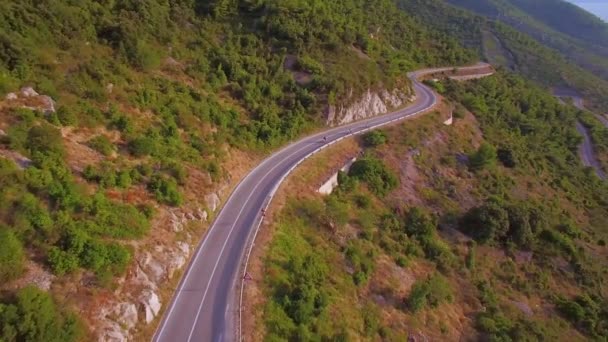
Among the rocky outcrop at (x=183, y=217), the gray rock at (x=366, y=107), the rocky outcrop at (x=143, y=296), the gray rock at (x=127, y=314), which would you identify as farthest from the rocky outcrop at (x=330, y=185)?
the gray rock at (x=127, y=314)

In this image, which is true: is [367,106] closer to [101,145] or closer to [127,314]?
[101,145]

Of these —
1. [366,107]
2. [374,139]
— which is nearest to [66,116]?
[374,139]

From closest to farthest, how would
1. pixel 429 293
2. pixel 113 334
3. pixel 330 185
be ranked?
pixel 113 334 → pixel 429 293 → pixel 330 185

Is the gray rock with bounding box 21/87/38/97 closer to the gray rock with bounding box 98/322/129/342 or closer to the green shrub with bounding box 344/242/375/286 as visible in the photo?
the gray rock with bounding box 98/322/129/342

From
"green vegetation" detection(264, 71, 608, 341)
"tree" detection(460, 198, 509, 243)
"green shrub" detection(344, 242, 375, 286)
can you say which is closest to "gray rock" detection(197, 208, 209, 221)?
"green vegetation" detection(264, 71, 608, 341)

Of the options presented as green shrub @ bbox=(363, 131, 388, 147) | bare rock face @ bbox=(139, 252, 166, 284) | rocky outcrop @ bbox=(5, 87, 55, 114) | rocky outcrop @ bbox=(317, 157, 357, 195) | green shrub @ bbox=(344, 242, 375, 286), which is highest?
rocky outcrop @ bbox=(5, 87, 55, 114)

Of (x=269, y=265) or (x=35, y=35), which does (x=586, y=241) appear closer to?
(x=269, y=265)

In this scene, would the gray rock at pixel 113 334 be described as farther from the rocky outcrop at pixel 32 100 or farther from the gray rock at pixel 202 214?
the rocky outcrop at pixel 32 100
